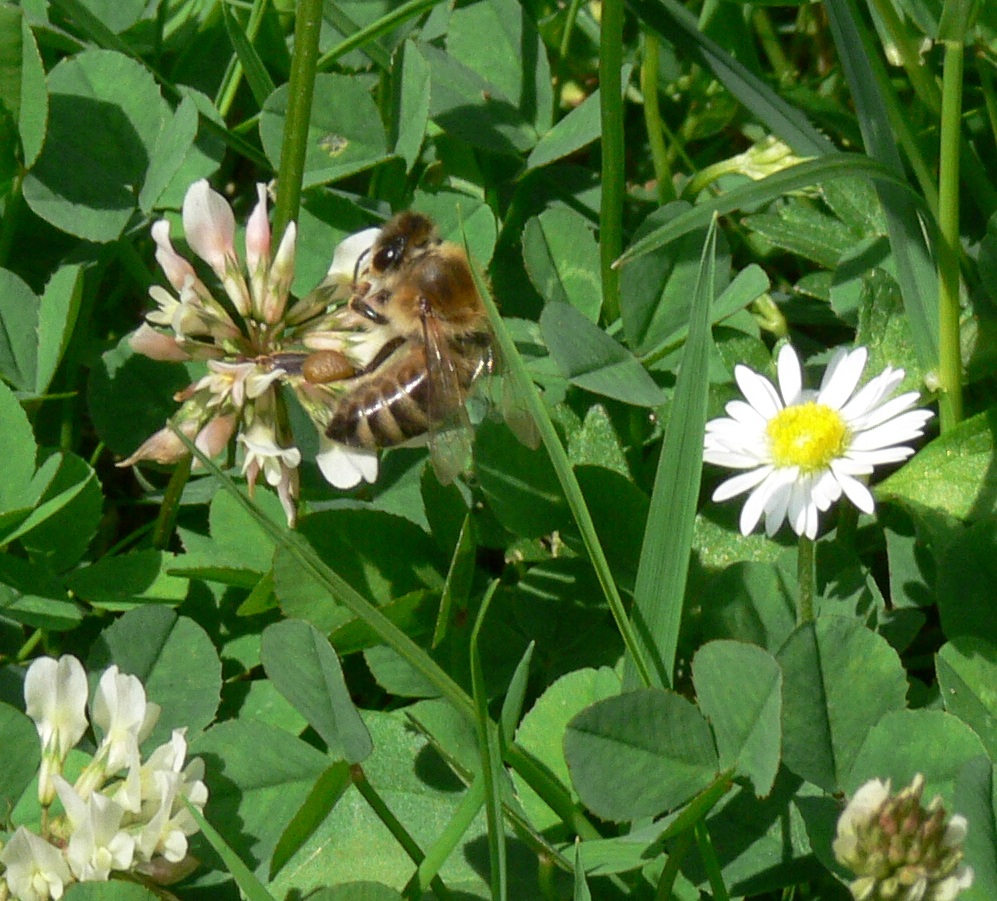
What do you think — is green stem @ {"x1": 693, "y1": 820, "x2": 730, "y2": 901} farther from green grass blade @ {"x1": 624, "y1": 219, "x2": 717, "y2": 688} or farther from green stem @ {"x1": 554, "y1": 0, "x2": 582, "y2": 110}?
green stem @ {"x1": 554, "y1": 0, "x2": 582, "y2": 110}

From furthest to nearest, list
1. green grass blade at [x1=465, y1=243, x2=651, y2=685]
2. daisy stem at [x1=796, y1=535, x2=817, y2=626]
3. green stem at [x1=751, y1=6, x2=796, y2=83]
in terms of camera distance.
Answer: green stem at [x1=751, y1=6, x2=796, y2=83] → daisy stem at [x1=796, y1=535, x2=817, y2=626] → green grass blade at [x1=465, y1=243, x2=651, y2=685]

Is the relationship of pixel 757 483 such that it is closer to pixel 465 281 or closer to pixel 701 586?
pixel 701 586

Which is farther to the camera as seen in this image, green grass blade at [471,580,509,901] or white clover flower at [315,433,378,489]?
white clover flower at [315,433,378,489]

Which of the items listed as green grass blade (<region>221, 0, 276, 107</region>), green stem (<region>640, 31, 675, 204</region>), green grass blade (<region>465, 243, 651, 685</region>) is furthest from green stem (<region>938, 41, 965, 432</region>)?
green grass blade (<region>221, 0, 276, 107</region>)

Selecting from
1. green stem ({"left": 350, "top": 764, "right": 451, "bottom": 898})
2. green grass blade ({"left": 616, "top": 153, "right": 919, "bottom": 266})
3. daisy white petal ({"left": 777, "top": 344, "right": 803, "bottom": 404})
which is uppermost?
green grass blade ({"left": 616, "top": 153, "right": 919, "bottom": 266})

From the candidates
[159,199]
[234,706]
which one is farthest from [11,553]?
[159,199]

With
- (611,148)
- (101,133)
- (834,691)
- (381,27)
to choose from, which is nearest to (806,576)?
(834,691)

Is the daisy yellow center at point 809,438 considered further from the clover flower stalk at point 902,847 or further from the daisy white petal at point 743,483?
the clover flower stalk at point 902,847
